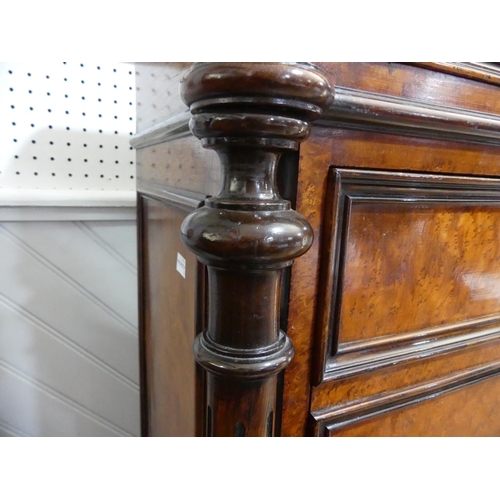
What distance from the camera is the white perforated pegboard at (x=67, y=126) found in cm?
78

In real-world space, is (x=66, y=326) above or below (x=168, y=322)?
below

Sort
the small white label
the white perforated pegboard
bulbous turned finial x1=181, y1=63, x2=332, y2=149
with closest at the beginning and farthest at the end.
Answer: bulbous turned finial x1=181, y1=63, x2=332, y2=149 < the small white label < the white perforated pegboard

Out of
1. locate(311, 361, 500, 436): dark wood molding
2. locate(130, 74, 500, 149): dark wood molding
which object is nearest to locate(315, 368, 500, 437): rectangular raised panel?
locate(311, 361, 500, 436): dark wood molding

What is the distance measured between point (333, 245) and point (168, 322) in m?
0.34

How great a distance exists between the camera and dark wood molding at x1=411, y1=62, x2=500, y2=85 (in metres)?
0.33

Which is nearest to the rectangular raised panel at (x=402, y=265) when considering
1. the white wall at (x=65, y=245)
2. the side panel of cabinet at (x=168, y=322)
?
the side panel of cabinet at (x=168, y=322)

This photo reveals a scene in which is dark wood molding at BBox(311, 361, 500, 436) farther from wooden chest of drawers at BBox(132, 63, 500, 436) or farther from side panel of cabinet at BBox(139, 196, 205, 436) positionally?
side panel of cabinet at BBox(139, 196, 205, 436)

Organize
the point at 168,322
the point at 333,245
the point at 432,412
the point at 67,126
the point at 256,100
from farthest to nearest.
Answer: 1. the point at 67,126
2. the point at 168,322
3. the point at 432,412
4. the point at 333,245
5. the point at 256,100

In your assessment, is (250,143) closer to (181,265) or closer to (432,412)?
(181,265)

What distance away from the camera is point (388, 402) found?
41 centimetres

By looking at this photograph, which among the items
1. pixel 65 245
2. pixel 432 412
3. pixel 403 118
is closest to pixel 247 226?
pixel 403 118

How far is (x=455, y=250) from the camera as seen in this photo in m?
0.41

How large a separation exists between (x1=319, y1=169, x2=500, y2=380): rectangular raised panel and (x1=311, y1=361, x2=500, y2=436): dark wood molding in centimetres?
5
